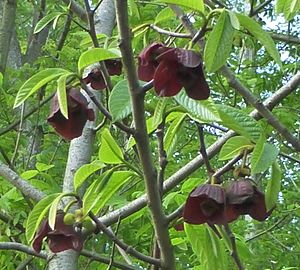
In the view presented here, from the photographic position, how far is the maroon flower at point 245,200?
3.76ft

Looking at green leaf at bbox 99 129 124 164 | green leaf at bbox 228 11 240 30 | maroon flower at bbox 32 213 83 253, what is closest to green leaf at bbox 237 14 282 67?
green leaf at bbox 228 11 240 30

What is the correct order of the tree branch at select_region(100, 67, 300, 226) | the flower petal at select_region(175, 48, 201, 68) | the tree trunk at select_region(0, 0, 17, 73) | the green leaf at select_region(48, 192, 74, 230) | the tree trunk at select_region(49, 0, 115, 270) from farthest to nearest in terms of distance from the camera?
the tree trunk at select_region(0, 0, 17, 73) < the tree trunk at select_region(49, 0, 115, 270) < the tree branch at select_region(100, 67, 300, 226) < the green leaf at select_region(48, 192, 74, 230) < the flower petal at select_region(175, 48, 201, 68)

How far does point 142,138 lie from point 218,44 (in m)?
0.21

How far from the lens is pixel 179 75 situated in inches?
39.5

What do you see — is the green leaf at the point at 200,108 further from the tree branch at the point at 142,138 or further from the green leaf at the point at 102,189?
the green leaf at the point at 102,189

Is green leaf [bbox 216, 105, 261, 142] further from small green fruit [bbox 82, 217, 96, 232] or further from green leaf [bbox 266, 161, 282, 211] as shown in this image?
small green fruit [bbox 82, 217, 96, 232]

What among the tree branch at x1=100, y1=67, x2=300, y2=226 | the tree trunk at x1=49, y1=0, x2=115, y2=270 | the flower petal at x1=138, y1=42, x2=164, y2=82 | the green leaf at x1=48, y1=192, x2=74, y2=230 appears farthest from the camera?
the tree trunk at x1=49, y1=0, x2=115, y2=270

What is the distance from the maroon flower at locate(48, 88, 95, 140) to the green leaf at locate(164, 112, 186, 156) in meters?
0.19

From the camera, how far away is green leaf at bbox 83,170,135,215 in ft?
4.29

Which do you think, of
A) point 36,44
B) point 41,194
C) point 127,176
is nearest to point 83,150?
point 41,194

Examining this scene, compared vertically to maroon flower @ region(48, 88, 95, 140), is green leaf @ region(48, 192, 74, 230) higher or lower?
lower

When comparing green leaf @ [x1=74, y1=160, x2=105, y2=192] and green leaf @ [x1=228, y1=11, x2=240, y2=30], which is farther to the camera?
green leaf @ [x1=74, y1=160, x2=105, y2=192]

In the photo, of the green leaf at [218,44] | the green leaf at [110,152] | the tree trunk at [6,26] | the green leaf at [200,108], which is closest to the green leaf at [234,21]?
the green leaf at [218,44]

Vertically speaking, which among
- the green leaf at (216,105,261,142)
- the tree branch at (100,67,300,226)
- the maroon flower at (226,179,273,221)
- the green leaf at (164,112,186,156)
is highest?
the tree branch at (100,67,300,226)
